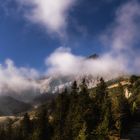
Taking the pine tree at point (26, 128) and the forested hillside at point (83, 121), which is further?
the pine tree at point (26, 128)

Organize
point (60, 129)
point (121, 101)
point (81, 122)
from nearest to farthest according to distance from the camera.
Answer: point (81, 122)
point (60, 129)
point (121, 101)

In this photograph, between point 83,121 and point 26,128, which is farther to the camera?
point 26,128

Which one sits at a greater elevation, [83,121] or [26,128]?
[26,128]

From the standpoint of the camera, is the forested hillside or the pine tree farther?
the pine tree

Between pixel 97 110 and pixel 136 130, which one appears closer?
pixel 97 110

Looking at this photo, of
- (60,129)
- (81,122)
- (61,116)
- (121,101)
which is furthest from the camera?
(121,101)

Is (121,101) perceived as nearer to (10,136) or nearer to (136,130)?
(136,130)

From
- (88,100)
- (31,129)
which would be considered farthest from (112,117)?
(31,129)

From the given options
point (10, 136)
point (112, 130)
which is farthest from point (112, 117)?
point (10, 136)

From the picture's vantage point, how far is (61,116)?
12656 cm

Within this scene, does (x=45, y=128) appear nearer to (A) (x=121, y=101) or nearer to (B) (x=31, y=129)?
(B) (x=31, y=129)

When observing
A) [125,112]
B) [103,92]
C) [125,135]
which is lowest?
[125,135]

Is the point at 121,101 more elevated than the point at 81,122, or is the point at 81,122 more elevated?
the point at 121,101

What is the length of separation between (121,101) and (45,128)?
33.4 meters
